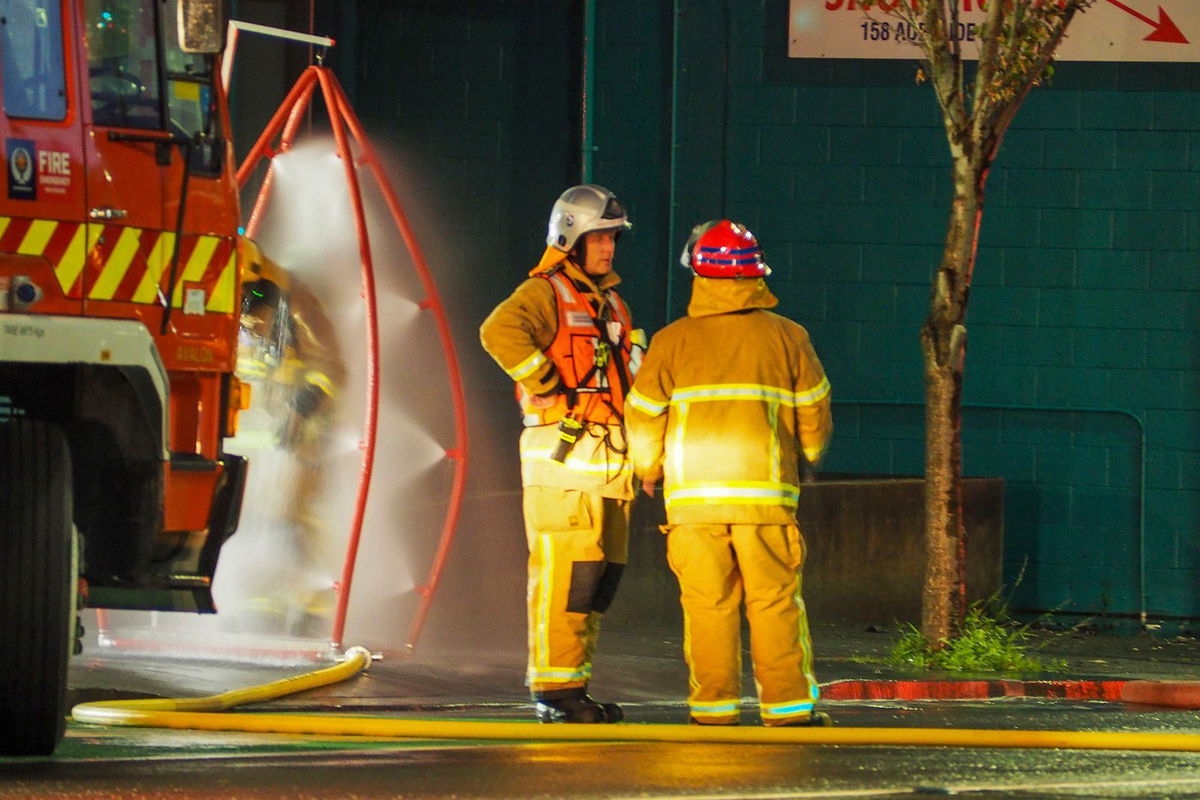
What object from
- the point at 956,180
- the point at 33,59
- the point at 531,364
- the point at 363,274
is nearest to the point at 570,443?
the point at 531,364

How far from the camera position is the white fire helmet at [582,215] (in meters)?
8.00

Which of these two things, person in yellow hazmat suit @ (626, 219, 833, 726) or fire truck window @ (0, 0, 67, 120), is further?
person in yellow hazmat suit @ (626, 219, 833, 726)

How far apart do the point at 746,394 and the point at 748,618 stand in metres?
0.81

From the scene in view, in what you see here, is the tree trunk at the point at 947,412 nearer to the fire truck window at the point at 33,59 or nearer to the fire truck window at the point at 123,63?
the fire truck window at the point at 123,63

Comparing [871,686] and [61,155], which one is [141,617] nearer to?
[871,686]

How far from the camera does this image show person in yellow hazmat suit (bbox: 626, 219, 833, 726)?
23.8 ft

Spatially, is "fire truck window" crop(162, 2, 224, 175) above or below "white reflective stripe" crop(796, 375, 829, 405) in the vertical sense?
above

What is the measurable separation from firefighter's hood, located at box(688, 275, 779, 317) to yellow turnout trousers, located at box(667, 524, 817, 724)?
0.82 meters

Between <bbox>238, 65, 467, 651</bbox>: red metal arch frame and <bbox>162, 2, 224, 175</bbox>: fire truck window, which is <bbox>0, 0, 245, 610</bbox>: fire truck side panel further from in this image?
<bbox>238, 65, 467, 651</bbox>: red metal arch frame

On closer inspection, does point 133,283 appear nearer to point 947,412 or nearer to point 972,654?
point 947,412

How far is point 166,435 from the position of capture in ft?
20.8

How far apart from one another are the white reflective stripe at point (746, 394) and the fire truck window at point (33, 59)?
244cm

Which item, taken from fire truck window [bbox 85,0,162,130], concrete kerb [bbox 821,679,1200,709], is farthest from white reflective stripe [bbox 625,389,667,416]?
concrete kerb [bbox 821,679,1200,709]

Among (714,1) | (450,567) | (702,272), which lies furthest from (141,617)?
(714,1)
